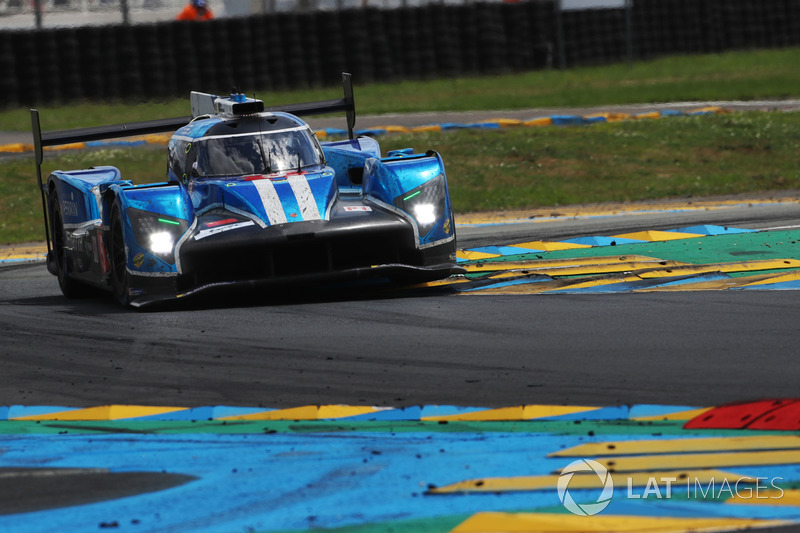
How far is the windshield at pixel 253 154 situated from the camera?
9.16 metres

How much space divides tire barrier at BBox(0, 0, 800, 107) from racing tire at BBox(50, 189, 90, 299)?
514 inches

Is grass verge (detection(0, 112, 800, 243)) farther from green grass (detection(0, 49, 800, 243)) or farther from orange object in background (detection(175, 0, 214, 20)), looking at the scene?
orange object in background (detection(175, 0, 214, 20))

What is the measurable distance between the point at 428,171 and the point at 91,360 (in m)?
3.18

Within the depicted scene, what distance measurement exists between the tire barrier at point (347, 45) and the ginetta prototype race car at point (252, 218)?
1446 centimetres

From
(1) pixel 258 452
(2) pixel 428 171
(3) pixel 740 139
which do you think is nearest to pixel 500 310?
(2) pixel 428 171

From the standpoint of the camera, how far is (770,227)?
1124 cm

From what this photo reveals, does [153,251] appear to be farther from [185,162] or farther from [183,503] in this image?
[183,503]

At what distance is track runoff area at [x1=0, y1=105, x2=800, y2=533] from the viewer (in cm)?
407

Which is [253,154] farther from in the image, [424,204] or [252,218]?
[424,204]

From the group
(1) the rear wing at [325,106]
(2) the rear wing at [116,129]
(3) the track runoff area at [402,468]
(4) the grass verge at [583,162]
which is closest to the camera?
(3) the track runoff area at [402,468]

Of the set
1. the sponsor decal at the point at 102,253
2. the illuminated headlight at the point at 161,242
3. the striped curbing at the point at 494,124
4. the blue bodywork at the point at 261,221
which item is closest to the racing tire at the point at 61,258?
the blue bodywork at the point at 261,221

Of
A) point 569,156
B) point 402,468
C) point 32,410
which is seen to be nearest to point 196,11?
point 569,156

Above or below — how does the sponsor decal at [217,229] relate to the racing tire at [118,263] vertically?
above

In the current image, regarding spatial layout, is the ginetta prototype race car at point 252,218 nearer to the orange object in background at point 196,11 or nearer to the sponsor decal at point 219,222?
the sponsor decal at point 219,222
